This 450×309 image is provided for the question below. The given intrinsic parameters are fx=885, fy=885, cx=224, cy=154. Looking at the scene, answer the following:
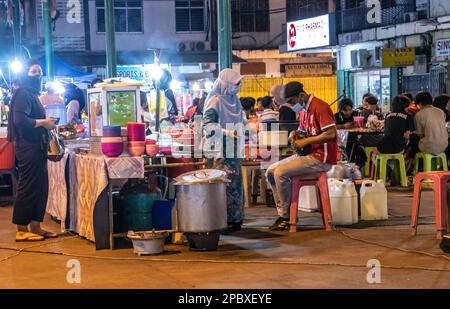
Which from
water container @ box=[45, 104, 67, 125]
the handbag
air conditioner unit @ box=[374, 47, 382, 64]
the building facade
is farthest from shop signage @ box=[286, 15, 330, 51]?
the handbag

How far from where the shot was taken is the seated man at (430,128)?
15.7m

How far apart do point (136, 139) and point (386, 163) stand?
22.8ft

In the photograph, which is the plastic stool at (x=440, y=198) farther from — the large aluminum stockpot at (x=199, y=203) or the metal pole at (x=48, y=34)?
the metal pole at (x=48, y=34)

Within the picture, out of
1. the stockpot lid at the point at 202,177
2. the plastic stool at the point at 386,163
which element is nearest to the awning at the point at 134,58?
the plastic stool at the point at 386,163

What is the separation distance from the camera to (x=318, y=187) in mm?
11258

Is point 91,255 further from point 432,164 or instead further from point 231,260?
point 432,164

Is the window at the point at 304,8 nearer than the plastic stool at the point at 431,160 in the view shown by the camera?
No

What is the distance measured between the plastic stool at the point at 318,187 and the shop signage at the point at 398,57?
1401 cm

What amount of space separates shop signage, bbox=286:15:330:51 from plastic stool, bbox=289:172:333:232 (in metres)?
20.3

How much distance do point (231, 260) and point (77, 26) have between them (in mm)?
31048

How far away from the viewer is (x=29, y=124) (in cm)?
1112

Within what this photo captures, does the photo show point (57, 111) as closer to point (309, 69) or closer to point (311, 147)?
point (311, 147)

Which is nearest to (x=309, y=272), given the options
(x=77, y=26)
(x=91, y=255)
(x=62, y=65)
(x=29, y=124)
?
(x=91, y=255)

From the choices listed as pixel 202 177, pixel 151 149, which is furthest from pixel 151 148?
pixel 202 177
